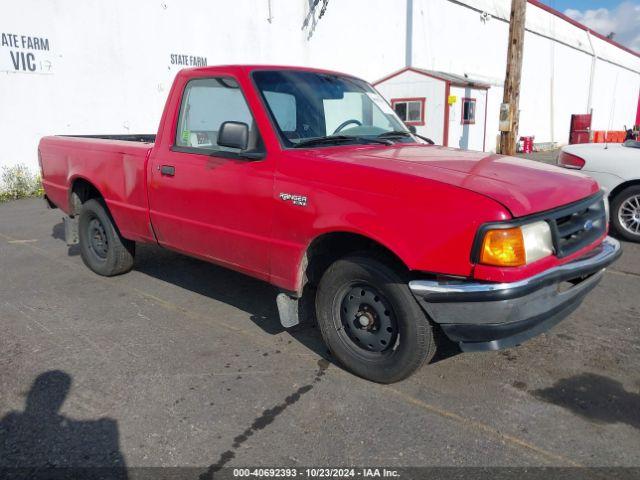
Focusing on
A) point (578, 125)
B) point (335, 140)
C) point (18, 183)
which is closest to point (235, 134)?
point (335, 140)

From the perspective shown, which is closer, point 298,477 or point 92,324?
point 298,477

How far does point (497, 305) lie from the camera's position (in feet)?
8.42

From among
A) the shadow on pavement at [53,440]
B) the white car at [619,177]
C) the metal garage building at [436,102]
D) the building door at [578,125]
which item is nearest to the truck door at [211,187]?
the shadow on pavement at [53,440]

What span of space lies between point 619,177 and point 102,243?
642cm

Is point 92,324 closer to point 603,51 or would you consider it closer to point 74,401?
point 74,401

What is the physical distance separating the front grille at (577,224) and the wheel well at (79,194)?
4424mm

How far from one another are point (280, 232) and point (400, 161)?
891 millimetres

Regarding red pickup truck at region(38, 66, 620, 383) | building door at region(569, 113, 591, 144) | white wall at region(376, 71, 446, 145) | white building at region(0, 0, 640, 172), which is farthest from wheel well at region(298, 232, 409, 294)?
building door at region(569, 113, 591, 144)

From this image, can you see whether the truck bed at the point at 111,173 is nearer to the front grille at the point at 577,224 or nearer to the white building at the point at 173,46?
the front grille at the point at 577,224

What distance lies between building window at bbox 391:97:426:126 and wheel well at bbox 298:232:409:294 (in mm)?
13344

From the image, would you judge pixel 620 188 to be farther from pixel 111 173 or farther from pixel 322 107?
pixel 111 173

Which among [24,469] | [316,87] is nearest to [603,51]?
[316,87]

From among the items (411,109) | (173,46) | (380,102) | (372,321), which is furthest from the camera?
(411,109)

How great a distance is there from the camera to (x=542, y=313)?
2744mm
